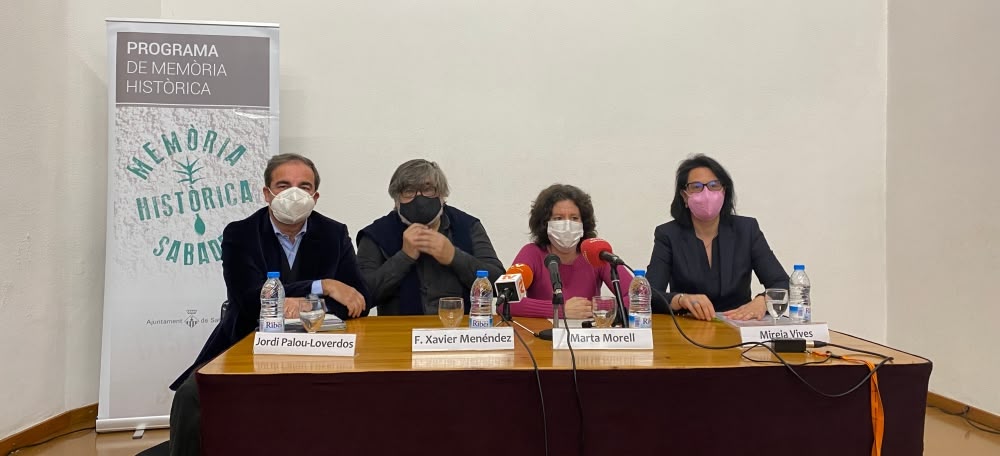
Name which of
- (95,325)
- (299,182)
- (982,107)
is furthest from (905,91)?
(95,325)

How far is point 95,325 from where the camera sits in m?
3.11

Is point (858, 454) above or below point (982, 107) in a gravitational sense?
below

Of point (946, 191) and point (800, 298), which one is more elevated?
point (946, 191)

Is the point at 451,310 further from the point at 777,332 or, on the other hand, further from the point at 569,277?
the point at 777,332

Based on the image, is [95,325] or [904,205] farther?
[904,205]

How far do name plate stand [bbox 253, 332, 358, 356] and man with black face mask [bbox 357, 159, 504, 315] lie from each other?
1023 mm

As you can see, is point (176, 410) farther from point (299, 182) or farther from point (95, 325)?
point (95, 325)

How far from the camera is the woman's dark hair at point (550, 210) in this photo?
2514 mm

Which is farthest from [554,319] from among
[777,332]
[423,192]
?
[423,192]

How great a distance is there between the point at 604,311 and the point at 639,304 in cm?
10

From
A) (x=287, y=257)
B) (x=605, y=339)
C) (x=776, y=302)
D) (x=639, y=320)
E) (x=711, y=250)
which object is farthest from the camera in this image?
(x=711, y=250)

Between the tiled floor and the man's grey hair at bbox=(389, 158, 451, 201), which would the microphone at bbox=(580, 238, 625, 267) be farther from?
the tiled floor

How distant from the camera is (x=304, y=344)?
1489 mm

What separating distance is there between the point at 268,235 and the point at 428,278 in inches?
28.3
